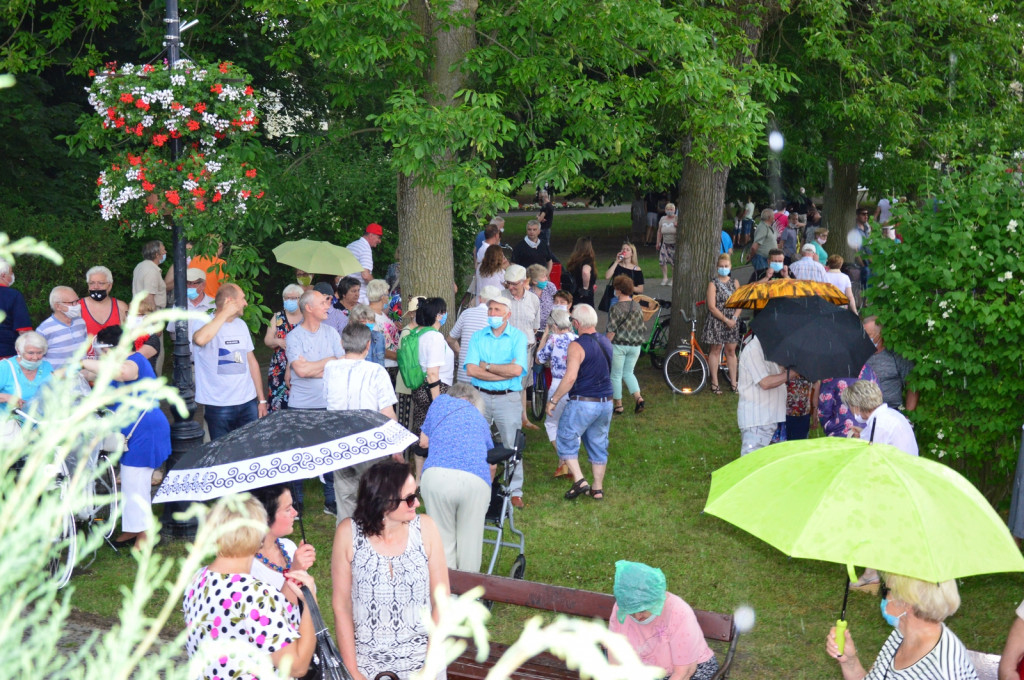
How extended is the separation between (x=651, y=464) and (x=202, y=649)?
9.15 m

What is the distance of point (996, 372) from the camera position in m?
7.80

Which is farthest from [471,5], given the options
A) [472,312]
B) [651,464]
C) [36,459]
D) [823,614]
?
[36,459]

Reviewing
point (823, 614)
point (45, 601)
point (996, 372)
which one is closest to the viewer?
point (45, 601)

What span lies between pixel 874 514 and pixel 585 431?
4.72 meters

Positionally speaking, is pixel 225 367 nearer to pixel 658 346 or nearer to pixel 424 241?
pixel 424 241

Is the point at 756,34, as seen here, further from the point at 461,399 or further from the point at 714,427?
the point at 461,399

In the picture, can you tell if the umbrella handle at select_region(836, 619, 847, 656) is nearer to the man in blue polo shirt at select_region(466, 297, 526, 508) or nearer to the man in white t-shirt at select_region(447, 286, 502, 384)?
the man in blue polo shirt at select_region(466, 297, 526, 508)

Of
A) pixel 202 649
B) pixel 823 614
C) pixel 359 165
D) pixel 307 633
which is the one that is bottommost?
pixel 823 614

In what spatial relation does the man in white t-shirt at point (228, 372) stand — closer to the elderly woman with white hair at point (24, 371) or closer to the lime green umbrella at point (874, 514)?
the elderly woman with white hair at point (24, 371)

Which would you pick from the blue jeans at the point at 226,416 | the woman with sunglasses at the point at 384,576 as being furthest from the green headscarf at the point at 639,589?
the blue jeans at the point at 226,416

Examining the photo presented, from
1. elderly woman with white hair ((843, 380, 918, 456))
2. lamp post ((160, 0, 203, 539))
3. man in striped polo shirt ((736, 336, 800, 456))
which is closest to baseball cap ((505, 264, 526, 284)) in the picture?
man in striped polo shirt ((736, 336, 800, 456))

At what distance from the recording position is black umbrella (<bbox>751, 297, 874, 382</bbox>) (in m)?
8.34

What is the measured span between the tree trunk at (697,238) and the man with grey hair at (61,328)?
820 centimetres

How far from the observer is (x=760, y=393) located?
910 centimetres
